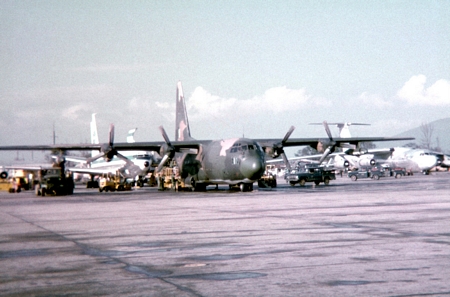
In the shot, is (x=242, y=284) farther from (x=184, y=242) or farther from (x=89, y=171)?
(x=89, y=171)

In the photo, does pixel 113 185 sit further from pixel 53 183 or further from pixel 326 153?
pixel 326 153

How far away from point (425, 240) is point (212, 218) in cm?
891

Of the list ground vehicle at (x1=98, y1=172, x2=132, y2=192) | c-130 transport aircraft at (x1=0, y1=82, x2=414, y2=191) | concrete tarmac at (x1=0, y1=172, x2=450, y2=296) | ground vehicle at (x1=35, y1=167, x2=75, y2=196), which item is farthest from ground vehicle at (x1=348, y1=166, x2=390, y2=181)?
concrete tarmac at (x1=0, y1=172, x2=450, y2=296)

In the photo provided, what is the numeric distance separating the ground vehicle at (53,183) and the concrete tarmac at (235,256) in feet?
98.9

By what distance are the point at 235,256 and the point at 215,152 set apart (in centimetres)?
3230

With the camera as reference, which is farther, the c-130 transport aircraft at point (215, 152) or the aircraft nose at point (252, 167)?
the c-130 transport aircraft at point (215, 152)

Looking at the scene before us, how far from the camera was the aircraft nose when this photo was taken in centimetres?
3956

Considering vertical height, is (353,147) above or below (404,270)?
above

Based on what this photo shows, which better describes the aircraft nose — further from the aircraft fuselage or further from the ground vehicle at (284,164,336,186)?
the ground vehicle at (284,164,336,186)

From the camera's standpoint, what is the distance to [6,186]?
74.9 meters

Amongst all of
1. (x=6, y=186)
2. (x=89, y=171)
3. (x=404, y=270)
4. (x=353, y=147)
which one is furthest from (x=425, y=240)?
(x=6, y=186)

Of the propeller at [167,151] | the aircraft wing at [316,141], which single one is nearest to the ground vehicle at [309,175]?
the aircraft wing at [316,141]

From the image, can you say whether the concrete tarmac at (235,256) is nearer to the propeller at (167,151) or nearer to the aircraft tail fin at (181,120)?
the propeller at (167,151)

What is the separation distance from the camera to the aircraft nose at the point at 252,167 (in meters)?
39.6
